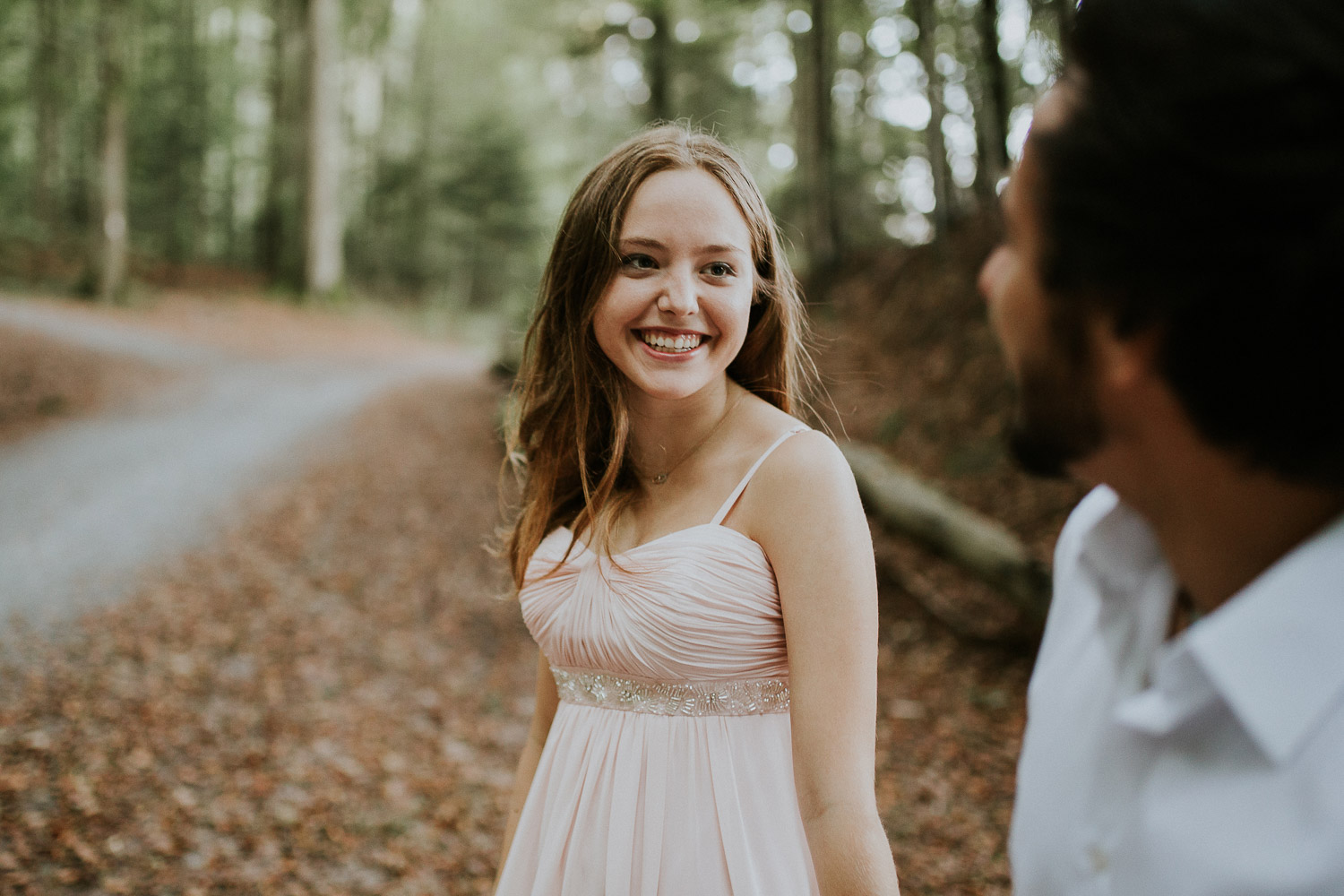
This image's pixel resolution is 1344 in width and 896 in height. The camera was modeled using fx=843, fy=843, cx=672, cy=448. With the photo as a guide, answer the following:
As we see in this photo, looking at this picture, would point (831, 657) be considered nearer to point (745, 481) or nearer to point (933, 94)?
point (745, 481)

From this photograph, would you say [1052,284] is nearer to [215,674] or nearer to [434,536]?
[215,674]

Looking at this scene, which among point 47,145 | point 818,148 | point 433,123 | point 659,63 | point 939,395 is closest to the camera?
point 939,395

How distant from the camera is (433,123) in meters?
33.2

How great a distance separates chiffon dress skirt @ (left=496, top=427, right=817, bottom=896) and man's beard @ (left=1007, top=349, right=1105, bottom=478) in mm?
846

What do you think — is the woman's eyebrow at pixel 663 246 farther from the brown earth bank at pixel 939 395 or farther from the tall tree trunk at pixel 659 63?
the tall tree trunk at pixel 659 63

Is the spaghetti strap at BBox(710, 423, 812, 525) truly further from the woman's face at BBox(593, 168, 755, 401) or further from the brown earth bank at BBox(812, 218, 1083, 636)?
the brown earth bank at BBox(812, 218, 1083, 636)

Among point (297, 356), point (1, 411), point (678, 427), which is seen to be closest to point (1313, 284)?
point (678, 427)

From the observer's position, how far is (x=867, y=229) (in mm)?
20719

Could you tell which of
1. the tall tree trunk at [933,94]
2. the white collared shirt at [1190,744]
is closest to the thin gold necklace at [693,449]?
the white collared shirt at [1190,744]

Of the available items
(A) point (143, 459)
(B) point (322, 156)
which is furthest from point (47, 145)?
(A) point (143, 459)

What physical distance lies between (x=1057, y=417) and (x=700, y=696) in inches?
45.4

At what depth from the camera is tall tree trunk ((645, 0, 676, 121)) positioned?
16.1 m

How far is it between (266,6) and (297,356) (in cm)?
1825

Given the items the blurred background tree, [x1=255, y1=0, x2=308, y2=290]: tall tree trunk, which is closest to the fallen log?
the blurred background tree
